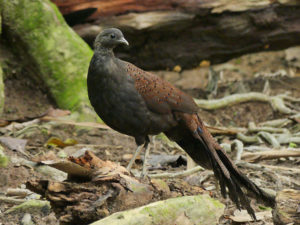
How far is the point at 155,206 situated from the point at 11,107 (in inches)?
154

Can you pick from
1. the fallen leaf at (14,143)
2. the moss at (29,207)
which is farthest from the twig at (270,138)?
the moss at (29,207)

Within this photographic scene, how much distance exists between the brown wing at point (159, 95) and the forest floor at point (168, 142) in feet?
2.03

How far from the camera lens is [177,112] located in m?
4.47

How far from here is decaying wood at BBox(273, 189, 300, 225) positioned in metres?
3.30

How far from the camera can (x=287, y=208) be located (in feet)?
11.0

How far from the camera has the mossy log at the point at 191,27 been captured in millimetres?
7445

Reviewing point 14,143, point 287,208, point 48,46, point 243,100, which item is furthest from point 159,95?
point 243,100

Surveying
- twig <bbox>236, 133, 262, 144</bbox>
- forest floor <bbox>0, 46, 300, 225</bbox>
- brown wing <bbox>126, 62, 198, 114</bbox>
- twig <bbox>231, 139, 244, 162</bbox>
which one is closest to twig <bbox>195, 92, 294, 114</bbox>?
forest floor <bbox>0, 46, 300, 225</bbox>

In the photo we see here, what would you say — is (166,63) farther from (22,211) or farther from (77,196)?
(77,196)

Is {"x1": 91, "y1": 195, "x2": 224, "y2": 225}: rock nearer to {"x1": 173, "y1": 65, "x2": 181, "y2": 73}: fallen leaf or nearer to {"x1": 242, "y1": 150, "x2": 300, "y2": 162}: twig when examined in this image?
{"x1": 242, "y1": 150, "x2": 300, "y2": 162}: twig

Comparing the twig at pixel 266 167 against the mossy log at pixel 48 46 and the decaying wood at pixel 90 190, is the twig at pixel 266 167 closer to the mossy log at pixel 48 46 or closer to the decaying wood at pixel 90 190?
the decaying wood at pixel 90 190

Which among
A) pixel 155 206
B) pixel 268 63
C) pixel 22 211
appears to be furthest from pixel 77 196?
pixel 268 63

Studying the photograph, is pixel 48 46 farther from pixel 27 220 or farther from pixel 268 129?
pixel 27 220

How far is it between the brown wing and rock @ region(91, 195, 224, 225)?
3.38 feet
